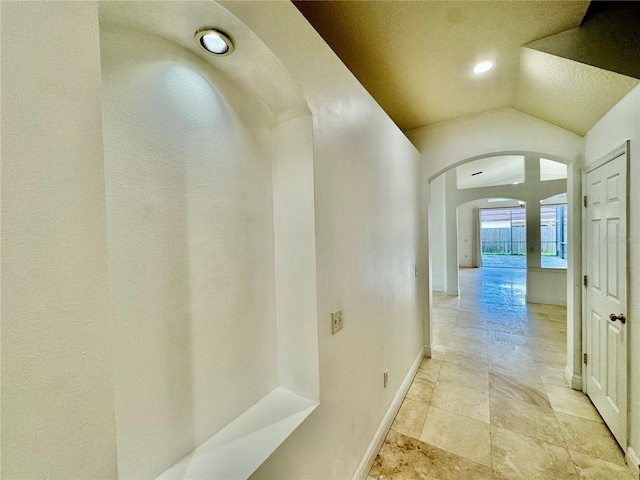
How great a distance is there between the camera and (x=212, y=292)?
1017 millimetres

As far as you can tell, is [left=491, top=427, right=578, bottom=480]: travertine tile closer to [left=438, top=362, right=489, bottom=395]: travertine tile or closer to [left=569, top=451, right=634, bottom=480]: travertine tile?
[left=569, top=451, right=634, bottom=480]: travertine tile

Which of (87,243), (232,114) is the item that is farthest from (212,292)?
(232,114)

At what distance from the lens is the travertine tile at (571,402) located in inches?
82.8

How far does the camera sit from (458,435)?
192cm

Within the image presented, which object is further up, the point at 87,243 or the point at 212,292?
the point at 87,243

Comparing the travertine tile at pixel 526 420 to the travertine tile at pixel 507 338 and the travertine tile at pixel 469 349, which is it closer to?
the travertine tile at pixel 469 349

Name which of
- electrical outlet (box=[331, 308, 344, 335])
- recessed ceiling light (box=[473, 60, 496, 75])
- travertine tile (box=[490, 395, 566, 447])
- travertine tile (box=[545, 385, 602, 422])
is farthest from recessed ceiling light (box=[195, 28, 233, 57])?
travertine tile (box=[545, 385, 602, 422])

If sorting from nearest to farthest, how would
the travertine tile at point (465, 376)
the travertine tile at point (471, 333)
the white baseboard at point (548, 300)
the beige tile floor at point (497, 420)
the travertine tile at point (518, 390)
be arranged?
the beige tile floor at point (497, 420) < the travertine tile at point (518, 390) < the travertine tile at point (465, 376) < the travertine tile at point (471, 333) < the white baseboard at point (548, 300)

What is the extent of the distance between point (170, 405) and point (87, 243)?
0.70m

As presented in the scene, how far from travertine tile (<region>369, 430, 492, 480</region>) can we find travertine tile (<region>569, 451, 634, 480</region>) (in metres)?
0.59

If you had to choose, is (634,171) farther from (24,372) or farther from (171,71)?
(24,372)

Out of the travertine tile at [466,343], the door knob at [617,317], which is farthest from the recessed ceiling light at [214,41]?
the travertine tile at [466,343]

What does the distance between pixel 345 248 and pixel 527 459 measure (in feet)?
6.25

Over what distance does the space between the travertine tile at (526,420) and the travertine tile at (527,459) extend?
0.07 m
